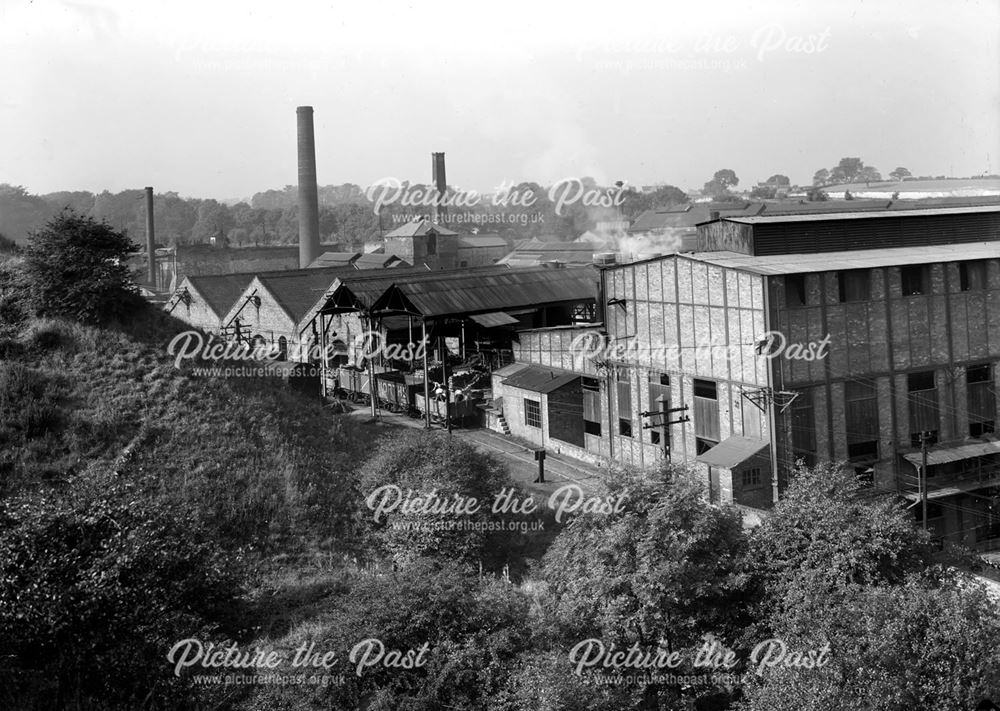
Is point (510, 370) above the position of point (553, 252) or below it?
below

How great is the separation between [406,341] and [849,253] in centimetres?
1759

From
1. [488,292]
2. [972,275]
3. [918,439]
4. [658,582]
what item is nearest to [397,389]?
[488,292]

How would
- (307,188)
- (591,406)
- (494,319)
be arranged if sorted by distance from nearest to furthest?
(591,406) < (494,319) < (307,188)

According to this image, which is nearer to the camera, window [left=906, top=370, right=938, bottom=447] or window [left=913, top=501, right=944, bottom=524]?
window [left=913, top=501, right=944, bottom=524]

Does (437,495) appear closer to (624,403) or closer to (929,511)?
(624,403)

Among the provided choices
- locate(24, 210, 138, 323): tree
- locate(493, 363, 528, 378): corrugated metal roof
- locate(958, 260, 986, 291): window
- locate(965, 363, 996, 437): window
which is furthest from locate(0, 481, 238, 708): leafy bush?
locate(958, 260, 986, 291): window

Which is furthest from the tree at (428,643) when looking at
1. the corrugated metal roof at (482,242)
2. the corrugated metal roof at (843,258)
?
the corrugated metal roof at (482,242)

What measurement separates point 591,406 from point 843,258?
27.8 feet

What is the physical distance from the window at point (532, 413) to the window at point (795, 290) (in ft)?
30.5

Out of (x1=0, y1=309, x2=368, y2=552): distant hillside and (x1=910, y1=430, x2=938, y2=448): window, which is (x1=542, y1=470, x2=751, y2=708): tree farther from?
(x1=910, y1=430, x2=938, y2=448): window

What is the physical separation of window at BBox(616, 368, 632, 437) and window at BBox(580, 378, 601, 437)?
3.14ft

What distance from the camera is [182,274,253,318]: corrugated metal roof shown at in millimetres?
45562

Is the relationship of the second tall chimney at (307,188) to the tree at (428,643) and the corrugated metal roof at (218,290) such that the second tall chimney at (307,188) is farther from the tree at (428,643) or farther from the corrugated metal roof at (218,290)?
the tree at (428,643)

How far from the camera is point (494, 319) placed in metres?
34.2
